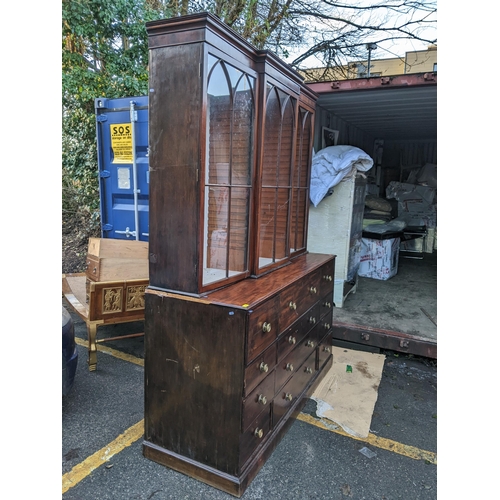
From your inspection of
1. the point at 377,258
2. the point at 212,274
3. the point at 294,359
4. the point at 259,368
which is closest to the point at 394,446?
the point at 294,359

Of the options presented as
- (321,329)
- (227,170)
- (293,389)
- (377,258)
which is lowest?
(293,389)

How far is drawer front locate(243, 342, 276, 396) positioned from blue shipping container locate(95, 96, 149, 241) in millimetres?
2534

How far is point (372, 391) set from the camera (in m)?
3.44

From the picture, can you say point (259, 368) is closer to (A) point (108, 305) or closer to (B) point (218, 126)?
(B) point (218, 126)

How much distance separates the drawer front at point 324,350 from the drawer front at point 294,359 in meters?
0.18

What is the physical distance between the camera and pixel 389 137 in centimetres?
791

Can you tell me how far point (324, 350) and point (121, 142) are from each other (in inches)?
123

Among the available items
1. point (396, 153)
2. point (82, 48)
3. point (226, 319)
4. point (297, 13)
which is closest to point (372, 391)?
point (226, 319)

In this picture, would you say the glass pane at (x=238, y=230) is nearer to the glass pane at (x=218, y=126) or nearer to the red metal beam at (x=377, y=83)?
the glass pane at (x=218, y=126)

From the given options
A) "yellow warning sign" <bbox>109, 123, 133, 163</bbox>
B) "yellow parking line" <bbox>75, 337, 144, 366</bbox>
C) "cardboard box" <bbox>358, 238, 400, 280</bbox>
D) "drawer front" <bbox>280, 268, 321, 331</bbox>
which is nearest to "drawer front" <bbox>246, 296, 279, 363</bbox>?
"drawer front" <bbox>280, 268, 321, 331</bbox>

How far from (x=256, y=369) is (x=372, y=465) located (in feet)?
3.44

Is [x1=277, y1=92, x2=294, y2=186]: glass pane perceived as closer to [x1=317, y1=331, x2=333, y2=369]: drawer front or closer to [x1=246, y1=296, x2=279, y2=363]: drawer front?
[x1=246, y1=296, x2=279, y2=363]: drawer front

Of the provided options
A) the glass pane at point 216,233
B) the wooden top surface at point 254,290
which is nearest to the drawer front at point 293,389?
the wooden top surface at point 254,290

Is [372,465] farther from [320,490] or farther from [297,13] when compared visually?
[297,13]
